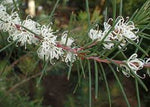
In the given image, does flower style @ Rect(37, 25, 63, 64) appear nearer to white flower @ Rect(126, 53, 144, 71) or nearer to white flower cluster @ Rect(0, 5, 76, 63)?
white flower cluster @ Rect(0, 5, 76, 63)

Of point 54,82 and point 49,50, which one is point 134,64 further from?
point 54,82

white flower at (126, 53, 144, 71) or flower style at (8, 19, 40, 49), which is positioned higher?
flower style at (8, 19, 40, 49)

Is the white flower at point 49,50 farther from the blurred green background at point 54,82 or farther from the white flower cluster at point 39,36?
the blurred green background at point 54,82

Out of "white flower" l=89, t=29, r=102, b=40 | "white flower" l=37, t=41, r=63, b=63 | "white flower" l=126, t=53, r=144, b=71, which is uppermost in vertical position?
"white flower" l=89, t=29, r=102, b=40

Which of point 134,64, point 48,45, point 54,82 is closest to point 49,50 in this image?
point 48,45

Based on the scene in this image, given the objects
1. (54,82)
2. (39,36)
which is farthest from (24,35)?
(54,82)

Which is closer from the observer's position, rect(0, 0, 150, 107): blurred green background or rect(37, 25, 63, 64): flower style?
rect(37, 25, 63, 64): flower style

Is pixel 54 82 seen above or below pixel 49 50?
above

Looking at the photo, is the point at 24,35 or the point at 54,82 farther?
the point at 54,82

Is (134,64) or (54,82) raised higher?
(54,82)

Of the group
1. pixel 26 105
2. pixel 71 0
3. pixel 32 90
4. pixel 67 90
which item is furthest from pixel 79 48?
pixel 71 0

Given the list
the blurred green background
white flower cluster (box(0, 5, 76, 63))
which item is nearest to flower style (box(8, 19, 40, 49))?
white flower cluster (box(0, 5, 76, 63))

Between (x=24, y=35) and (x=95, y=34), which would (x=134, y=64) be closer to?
(x=95, y=34)
